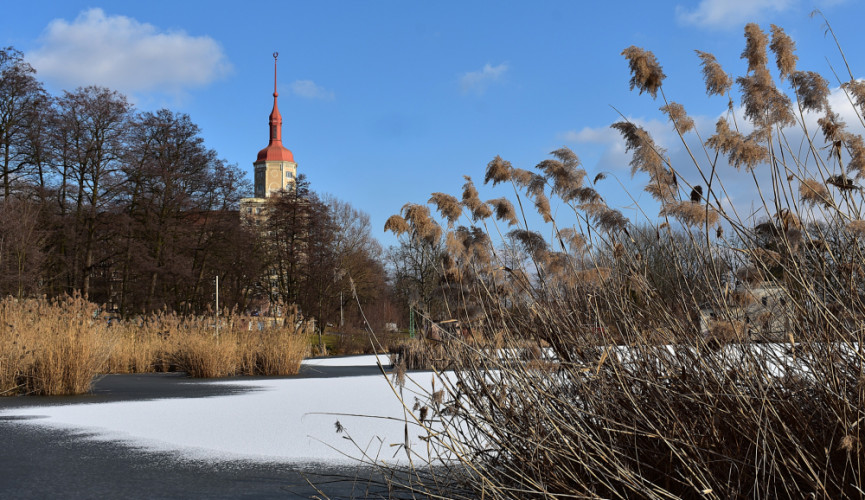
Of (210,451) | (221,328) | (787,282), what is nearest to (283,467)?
(210,451)

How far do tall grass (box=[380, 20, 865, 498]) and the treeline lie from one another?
1806 centimetres

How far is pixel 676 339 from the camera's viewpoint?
2381 mm

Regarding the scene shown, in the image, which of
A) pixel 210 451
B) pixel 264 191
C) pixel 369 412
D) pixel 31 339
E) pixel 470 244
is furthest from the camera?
pixel 264 191

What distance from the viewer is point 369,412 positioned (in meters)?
5.82

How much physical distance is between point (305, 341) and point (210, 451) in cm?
730

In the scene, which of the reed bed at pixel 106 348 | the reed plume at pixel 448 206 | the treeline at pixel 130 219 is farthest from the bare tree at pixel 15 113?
the reed plume at pixel 448 206

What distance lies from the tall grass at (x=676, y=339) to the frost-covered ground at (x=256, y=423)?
75cm

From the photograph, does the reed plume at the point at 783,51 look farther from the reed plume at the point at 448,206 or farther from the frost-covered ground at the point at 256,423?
the frost-covered ground at the point at 256,423

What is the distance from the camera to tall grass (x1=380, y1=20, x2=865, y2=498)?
6.39 ft

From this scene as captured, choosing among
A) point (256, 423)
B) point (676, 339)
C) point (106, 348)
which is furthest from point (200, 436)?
point (106, 348)

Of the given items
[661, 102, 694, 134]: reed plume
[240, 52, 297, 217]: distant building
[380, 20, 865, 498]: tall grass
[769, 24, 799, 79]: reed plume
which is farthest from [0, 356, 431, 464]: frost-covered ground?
[240, 52, 297, 217]: distant building

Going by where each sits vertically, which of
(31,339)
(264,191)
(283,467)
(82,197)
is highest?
(264,191)

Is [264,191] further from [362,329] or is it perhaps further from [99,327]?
[99,327]

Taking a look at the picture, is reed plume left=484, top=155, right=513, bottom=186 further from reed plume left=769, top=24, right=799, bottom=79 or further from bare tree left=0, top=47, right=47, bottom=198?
bare tree left=0, top=47, right=47, bottom=198
